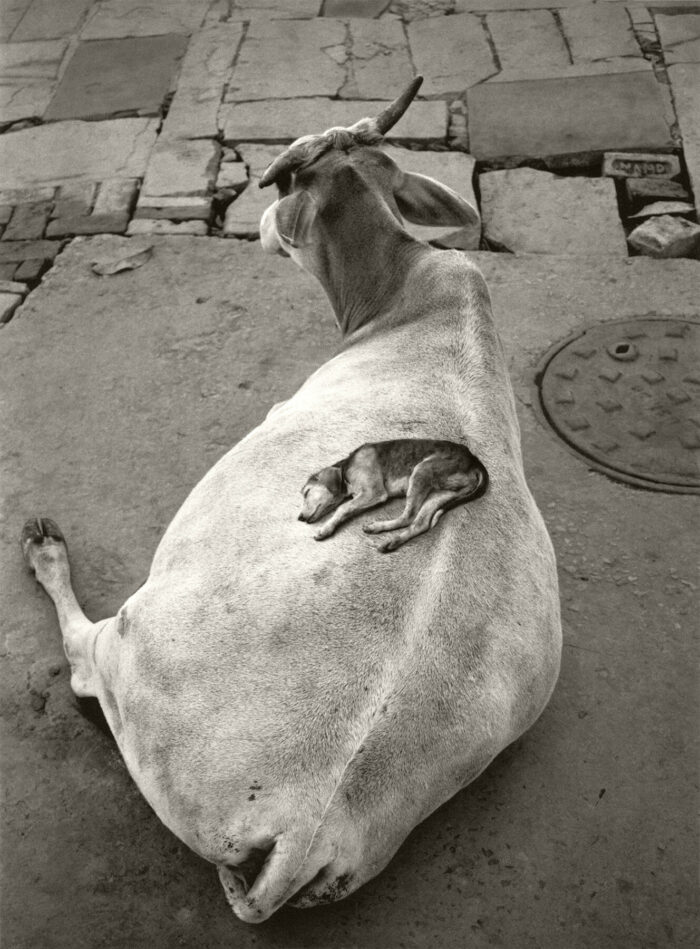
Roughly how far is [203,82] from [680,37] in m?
3.20

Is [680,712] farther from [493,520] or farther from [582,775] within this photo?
[493,520]

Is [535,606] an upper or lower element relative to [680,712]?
upper

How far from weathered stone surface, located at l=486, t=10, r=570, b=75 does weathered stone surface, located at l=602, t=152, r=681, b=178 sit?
1.15 meters

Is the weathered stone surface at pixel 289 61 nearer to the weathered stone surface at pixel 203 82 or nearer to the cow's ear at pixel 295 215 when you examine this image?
the weathered stone surface at pixel 203 82

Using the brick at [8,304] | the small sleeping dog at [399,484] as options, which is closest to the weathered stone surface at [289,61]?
the brick at [8,304]

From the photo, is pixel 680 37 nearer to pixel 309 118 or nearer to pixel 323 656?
pixel 309 118

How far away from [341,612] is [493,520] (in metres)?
0.52

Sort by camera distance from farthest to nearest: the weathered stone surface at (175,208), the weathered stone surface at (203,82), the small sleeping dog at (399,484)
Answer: the weathered stone surface at (203,82), the weathered stone surface at (175,208), the small sleeping dog at (399,484)

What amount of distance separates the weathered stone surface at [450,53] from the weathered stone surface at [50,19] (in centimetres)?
254

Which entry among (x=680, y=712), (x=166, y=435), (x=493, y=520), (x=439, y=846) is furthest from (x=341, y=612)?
(x=166, y=435)

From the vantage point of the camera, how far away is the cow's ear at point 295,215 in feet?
12.5

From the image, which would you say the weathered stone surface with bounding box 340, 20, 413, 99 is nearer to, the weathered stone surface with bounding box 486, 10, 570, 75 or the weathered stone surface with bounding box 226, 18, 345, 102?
the weathered stone surface with bounding box 226, 18, 345, 102

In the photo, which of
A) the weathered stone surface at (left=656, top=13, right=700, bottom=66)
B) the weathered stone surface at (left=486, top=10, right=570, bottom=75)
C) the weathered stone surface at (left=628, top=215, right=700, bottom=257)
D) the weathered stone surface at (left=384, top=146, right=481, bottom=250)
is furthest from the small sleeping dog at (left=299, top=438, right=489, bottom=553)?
the weathered stone surface at (left=656, top=13, right=700, bottom=66)

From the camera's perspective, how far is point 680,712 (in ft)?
10.7
